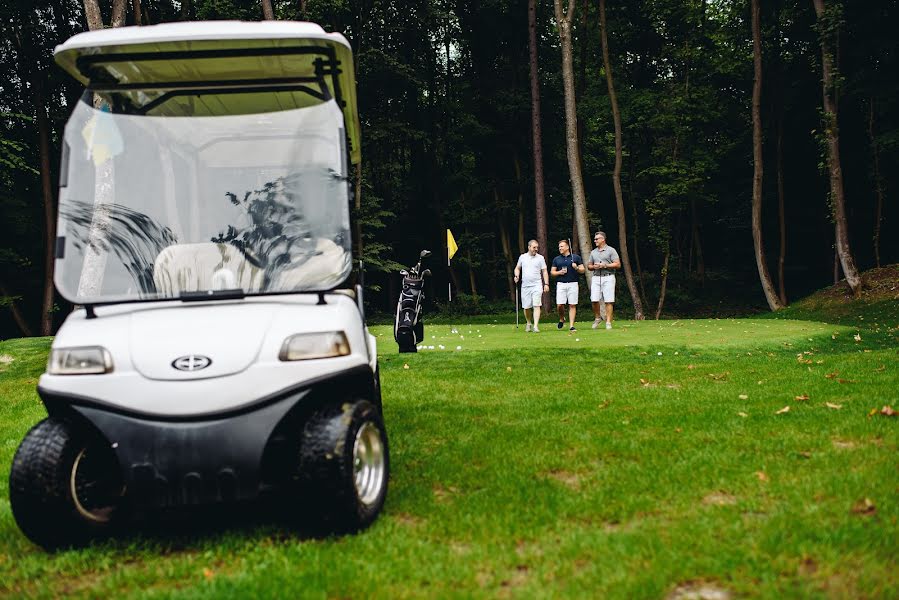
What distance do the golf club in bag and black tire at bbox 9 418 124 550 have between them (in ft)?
21.3

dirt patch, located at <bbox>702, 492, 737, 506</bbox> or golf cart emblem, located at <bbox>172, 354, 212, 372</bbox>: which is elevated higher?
golf cart emblem, located at <bbox>172, 354, 212, 372</bbox>

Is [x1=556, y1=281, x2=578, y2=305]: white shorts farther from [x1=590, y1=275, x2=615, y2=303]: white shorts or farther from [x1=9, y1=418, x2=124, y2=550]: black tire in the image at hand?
[x1=9, y1=418, x2=124, y2=550]: black tire

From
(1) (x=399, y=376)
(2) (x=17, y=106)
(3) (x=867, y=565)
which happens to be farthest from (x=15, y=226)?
(3) (x=867, y=565)

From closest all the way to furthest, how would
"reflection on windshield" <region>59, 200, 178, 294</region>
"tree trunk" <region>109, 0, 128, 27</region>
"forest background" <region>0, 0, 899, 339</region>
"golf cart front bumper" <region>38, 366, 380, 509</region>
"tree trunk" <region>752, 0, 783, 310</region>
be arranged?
"golf cart front bumper" <region>38, 366, 380, 509</region>
"reflection on windshield" <region>59, 200, 178, 294</region>
"tree trunk" <region>109, 0, 128, 27</region>
"tree trunk" <region>752, 0, 783, 310</region>
"forest background" <region>0, 0, 899, 339</region>

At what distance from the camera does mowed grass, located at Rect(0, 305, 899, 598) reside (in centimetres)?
292

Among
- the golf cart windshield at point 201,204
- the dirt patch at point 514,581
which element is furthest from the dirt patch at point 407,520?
the golf cart windshield at point 201,204

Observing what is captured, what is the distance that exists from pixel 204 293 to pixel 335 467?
4.06 ft

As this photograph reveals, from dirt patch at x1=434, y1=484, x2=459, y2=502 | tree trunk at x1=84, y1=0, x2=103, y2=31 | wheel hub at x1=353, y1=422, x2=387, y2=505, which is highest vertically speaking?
tree trunk at x1=84, y1=0, x2=103, y2=31

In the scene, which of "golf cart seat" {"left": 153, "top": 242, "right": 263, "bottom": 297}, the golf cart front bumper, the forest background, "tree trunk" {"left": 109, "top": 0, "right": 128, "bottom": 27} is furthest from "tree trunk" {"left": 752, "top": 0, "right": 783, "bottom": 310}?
the golf cart front bumper

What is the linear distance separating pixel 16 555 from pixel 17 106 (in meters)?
27.3

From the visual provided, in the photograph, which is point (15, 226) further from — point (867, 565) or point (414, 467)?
point (867, 565)

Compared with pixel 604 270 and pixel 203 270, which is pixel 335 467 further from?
pixel 604 270

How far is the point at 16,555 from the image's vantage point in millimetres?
3520

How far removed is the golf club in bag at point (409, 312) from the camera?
10.1 metres
